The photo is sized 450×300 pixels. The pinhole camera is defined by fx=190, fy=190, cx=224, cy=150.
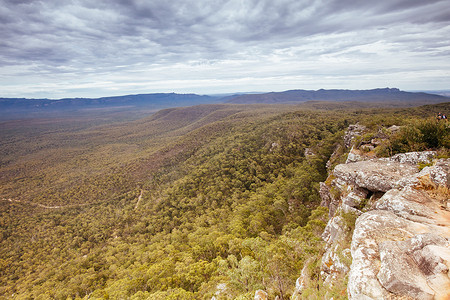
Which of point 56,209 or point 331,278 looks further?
point 56,209

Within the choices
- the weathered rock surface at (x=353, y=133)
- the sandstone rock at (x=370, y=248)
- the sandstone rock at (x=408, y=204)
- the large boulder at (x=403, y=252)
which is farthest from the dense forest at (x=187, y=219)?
the sandstone rock at (x=408, y=204)

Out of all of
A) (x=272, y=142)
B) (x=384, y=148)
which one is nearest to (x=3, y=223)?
(x=272, y=142)

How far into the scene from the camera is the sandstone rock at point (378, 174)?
1330 centimetres

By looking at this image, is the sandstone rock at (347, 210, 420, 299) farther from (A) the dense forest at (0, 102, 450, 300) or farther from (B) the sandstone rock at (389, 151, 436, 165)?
(B) the sandstone rock at (389, 151, 436, 165)

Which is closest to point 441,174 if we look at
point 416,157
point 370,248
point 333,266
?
point 416,157

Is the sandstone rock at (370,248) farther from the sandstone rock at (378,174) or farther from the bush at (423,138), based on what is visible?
the bush at (423,138)

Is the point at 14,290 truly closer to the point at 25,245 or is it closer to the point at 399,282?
the point at 25,245

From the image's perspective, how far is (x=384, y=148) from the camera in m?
19.3

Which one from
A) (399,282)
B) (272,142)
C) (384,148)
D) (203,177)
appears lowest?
(203,177)

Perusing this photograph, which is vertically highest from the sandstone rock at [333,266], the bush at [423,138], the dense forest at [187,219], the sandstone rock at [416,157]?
the bush at [423,138]

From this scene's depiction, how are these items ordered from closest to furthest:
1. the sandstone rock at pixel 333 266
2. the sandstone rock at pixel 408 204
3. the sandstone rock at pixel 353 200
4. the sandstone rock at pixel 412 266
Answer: the sandstone rock at pixel 412 266 < the sandstone rock at pixel 408 204 < the sandstone rock at pixel 333 266 < the sandstone rock at pixel 353 200

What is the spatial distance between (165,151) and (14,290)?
86.6 meters

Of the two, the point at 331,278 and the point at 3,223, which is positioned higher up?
the point at 331,278

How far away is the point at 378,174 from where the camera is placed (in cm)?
1416
